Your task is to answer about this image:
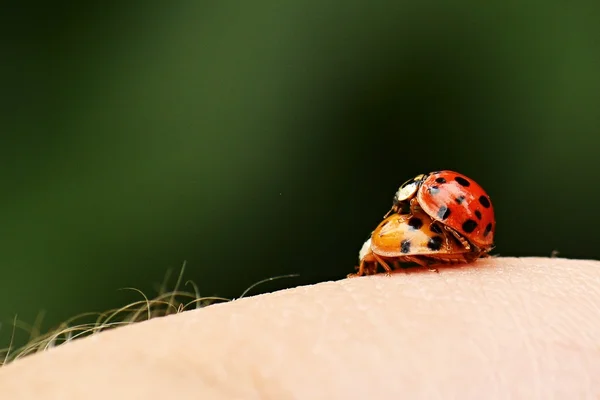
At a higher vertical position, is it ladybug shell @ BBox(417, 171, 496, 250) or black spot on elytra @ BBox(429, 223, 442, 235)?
ladybug shell @ BBox(417, 171, 496, 250)

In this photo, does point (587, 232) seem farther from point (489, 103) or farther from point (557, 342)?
point (557, 342)

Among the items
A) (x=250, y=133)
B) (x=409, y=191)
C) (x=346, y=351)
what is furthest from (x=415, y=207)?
(x=250, y=133)

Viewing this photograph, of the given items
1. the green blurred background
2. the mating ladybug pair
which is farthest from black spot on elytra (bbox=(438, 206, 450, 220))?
the green blurred background

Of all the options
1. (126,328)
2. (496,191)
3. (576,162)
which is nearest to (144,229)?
(496,191)

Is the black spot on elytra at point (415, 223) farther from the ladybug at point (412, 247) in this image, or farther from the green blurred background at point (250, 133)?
the green blurred background at point (250, 133)

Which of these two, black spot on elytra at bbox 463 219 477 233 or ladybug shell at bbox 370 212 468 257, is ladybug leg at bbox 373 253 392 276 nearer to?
ladybug shell at bbox 370 212 468 257

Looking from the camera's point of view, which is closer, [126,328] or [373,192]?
[126,328]

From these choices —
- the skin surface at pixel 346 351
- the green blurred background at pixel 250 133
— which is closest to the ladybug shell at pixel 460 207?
the skin surface at pixel 346 351
